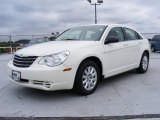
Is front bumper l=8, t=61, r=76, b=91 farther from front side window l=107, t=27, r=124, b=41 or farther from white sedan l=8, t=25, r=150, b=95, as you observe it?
front side window l=107, t=27, r=124, b=41

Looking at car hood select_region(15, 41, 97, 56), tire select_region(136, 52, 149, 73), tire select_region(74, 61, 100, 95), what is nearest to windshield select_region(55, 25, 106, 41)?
car hood select_region(15, 41, 97, 56)

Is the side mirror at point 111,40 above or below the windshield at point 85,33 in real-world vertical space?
below

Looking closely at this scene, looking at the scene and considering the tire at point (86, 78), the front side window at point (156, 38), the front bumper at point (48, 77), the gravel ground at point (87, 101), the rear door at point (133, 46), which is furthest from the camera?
the front side window at point (156, 38)

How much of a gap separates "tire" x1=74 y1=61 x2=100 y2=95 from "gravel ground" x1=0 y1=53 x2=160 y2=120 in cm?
14

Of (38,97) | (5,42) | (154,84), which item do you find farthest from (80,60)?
(5,42)

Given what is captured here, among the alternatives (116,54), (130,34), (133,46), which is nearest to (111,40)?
(116,54)

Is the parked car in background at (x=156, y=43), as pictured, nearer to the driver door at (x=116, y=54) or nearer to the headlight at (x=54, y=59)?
the driver door at (x=116, y=54)

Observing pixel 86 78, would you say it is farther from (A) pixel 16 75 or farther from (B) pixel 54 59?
(A) pixel 16 75

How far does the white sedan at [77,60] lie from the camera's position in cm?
508

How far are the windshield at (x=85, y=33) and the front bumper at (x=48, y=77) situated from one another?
1.30 meters

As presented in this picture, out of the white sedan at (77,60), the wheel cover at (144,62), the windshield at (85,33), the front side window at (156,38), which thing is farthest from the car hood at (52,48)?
the front side window at (156,38)

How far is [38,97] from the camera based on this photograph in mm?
5551

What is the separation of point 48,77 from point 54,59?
1.17 feet

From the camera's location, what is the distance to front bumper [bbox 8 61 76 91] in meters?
5.00
